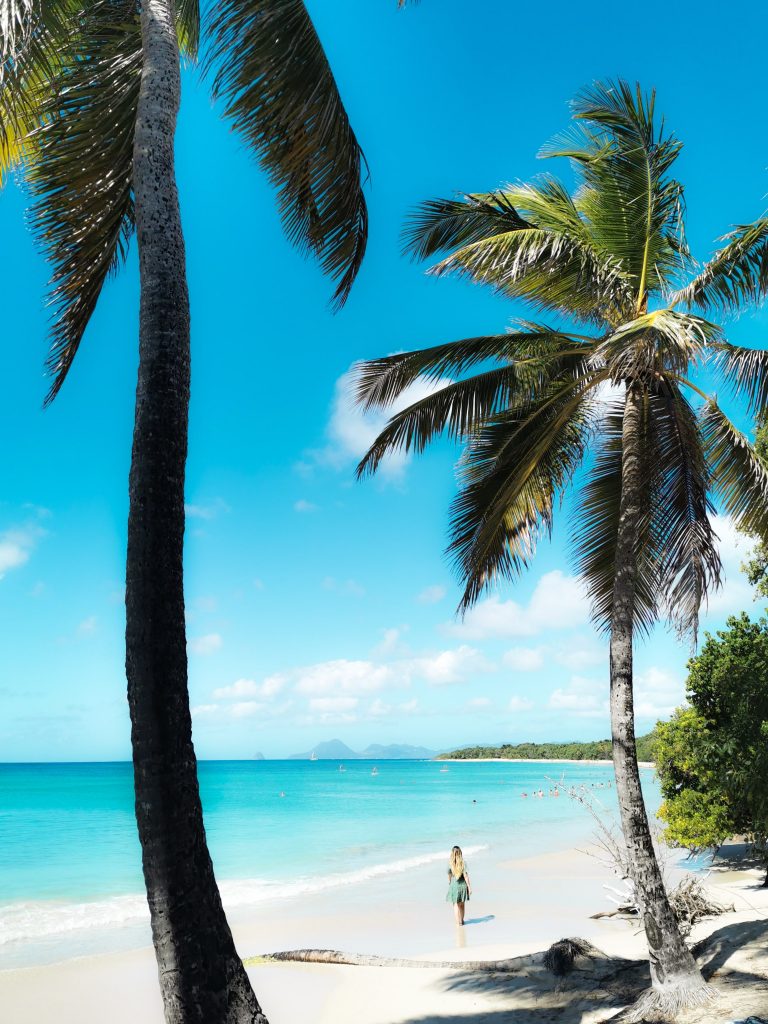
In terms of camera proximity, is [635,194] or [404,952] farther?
[404,952]

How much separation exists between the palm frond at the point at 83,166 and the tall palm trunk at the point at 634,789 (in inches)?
197

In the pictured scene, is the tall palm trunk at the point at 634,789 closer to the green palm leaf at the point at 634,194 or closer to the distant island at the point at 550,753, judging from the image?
the green palm leaf at the point at 634,194

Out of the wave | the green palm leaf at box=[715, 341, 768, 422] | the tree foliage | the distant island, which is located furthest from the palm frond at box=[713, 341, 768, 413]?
the distant island

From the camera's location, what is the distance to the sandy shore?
7.60m

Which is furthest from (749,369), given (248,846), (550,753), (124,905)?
(550,753)

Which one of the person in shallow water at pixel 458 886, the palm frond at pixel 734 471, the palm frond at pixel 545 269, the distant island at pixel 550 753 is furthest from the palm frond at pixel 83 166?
the distant island at pixel 550 753

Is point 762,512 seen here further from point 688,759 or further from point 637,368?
point 688,759

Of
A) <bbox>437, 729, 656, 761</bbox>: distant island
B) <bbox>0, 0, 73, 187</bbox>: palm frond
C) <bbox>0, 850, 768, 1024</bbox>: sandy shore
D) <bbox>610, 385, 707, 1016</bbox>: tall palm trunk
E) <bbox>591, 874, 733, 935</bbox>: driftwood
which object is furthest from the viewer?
<bbox>437, 729, 656, 761</bbox>: distant island

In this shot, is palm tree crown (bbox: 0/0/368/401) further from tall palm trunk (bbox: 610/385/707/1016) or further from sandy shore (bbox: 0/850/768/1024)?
sandy shore (bbox: 0/850/768/1024)

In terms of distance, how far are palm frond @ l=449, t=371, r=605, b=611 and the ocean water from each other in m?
2.99

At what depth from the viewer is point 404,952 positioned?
39.3 ft

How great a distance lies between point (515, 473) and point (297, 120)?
4.14m

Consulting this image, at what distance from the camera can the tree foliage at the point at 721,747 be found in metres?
10.7

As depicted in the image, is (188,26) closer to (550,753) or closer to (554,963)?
(554,963)
